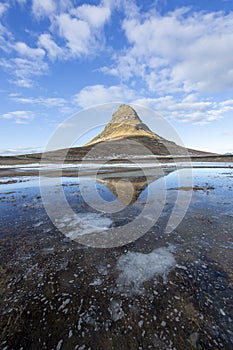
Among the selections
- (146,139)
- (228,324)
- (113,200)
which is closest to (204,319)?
(228,324)

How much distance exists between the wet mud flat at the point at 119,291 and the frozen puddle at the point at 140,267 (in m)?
0.04

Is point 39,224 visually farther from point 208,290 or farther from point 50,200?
point 208,290

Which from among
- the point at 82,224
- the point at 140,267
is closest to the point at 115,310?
the point at 140,267

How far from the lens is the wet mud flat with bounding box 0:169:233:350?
5016 mm

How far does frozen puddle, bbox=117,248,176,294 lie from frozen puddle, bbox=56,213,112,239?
370 centimetres

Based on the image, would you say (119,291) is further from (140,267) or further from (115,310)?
(140,267)

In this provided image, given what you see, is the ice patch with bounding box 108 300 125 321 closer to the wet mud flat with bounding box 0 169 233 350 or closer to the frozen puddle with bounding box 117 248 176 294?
the wet mud flat with bounding box 0 169 233 350

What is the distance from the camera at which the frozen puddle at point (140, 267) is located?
6.95m

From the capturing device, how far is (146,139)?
186750 mm

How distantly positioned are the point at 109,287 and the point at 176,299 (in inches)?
95.6

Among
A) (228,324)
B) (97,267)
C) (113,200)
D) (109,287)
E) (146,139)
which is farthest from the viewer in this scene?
(146,139)

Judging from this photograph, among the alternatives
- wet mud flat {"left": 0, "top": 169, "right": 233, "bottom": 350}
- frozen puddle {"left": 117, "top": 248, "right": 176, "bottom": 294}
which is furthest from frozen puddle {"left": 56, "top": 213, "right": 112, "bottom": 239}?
frozen puddle {"left": 117, "top": 248, "right": 176, "bottom": 294}

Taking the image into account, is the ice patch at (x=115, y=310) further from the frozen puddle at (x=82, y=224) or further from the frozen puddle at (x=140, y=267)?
the frozen puddle at (x=82, y=224)

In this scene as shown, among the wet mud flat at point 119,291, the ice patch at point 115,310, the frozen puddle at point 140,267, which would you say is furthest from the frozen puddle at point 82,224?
the ice patch at point 115,310
